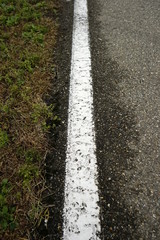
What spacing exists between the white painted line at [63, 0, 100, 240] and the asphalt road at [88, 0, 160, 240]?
6cm

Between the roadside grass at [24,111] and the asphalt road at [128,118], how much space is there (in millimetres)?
445

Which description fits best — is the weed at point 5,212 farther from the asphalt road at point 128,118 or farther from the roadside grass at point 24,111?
the asphalt road at point 128,118

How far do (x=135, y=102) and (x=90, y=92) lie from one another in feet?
1.38

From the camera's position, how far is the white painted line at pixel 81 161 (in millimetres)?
1330

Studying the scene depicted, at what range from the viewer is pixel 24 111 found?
1942 mm

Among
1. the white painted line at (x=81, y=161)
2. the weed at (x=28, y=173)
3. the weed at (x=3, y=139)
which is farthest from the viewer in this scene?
the weed at (x=3, y=139)

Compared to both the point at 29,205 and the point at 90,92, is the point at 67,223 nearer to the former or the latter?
the point at 29,205

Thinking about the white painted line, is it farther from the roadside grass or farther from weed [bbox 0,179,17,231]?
weed [bbox 0,179,17,231]

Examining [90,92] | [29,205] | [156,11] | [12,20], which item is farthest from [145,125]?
[12,20]

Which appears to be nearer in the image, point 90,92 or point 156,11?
point 90,92

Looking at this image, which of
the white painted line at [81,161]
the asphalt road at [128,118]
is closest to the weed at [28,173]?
the white painted line at [81,161]

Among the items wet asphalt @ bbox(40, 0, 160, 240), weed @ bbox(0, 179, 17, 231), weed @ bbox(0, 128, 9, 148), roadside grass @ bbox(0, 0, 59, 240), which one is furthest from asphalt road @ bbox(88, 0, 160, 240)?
weed @ bbox(0, 128, 9, 148)

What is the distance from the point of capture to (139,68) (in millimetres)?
2240

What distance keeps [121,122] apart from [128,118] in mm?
72
